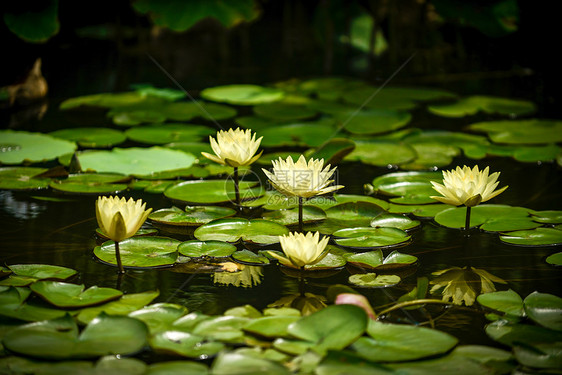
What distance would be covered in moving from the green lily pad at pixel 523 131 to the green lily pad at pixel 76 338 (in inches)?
94.5

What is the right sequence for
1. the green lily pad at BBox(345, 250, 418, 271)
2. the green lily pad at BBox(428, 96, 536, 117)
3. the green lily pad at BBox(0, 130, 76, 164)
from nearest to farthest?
1. the green lily pad at BBox(345, 250, 418, 271)
2. the green lily pad at BBox(0, 130, 76, 164)
3. the green lily pad at BBox(428, 96, 536, 117)

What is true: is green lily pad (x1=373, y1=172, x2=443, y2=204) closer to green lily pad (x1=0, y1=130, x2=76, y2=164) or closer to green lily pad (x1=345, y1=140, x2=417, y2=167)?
green lily pad (x1=345, y1=140, x2=417, y2=167)

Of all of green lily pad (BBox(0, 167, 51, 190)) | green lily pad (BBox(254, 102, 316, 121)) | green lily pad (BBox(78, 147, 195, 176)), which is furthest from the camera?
green lily pad (BBox(254, 102, 316, 121))

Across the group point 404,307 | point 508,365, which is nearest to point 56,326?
point 404,307

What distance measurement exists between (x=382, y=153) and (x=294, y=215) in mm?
915

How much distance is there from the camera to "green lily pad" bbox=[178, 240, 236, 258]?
6.60 ft

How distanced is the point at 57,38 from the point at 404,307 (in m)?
4.93

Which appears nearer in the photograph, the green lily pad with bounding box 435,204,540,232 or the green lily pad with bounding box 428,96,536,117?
the green lily pad with bounding box 435,204,540,232

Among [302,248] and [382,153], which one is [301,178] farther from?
[382,153]

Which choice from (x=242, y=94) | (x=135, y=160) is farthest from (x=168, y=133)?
(x=242, y=94)

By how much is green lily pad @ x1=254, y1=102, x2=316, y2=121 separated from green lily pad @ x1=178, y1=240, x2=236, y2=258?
1.70 m

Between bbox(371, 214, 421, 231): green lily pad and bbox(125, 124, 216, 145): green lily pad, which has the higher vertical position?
bbox(125, 124, 216, 145): green lily pad

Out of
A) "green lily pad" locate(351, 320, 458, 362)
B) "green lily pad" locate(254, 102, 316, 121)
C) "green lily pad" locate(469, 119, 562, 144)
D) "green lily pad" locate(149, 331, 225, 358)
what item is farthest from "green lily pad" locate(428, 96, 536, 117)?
"green lily pad" locate(149, 331, 225, 358)

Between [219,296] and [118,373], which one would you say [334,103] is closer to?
[219,296]
